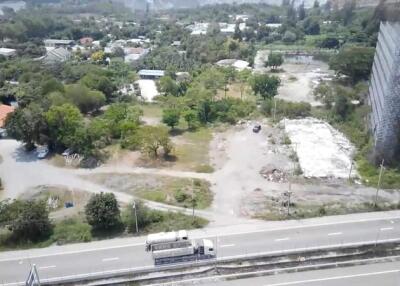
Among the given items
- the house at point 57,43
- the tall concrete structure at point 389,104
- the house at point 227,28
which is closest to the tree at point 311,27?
the house at point 227,28

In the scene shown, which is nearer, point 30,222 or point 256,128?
point 30,222

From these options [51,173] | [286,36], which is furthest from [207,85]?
[286,36]

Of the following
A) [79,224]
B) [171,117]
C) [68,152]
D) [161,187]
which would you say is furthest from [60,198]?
[171,117]

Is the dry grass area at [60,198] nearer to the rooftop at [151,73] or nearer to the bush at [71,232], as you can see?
the bush at [71,232]

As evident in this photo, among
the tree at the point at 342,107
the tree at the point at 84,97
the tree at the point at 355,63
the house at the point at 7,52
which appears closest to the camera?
the tree at the point at 342,107

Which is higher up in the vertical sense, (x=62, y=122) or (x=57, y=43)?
(x=62, y=122)

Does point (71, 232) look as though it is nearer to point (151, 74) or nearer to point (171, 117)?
point (171, 117)
